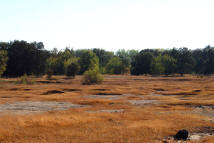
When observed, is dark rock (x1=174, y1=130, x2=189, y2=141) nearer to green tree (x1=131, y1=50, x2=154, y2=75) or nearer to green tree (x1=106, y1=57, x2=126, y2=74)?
green tree (x1=131, y1=50, x2=154, y2=75)

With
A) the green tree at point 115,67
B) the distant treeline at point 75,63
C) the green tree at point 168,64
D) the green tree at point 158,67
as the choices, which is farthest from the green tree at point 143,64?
the green tree at point 115,67

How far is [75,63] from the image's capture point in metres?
78.1

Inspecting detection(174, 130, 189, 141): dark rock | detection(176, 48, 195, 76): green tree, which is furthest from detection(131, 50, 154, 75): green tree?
detection(174, 130, 189, 141): dark rock

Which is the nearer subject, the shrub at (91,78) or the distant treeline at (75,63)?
Result: the shrub at (91,78)

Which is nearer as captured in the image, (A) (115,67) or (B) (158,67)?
(B) (158,67)

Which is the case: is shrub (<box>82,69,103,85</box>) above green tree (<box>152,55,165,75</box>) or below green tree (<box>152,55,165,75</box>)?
below

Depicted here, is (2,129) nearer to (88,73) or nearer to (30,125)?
(30,125)

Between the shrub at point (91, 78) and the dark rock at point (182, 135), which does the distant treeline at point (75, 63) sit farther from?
the dark rock at point (182, 135)

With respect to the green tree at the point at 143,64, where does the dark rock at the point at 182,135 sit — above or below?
below

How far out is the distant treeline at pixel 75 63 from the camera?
78750mm

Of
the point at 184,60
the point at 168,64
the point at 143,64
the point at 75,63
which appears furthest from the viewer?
the point at 143,64

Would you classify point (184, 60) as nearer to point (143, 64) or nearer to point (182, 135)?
point (143, 64)

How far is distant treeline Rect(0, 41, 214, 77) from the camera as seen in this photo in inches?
3100

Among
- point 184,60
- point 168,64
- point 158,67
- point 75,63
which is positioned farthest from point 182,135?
point 168,64
